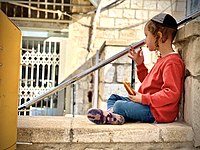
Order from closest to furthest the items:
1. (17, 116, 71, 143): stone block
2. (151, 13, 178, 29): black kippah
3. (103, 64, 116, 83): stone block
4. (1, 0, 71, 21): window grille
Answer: (17, 116, 71, 143): stone block < (151, 13, 178, 29): black kippah < (103, 64, 116, 83): stone block < (1, 0, 71, 21): window grille

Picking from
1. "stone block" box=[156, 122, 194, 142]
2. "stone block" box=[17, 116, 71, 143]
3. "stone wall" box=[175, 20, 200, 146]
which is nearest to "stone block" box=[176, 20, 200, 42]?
"stone wall" box=[175, 20, 200, 146]

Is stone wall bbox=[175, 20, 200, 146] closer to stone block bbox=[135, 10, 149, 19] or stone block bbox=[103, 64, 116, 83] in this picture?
stone block bbox=[103, 64, 116, 83]

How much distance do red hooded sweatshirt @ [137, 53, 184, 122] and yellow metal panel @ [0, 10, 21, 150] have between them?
74 cm

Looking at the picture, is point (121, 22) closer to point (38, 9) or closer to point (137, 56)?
point (38, 9)

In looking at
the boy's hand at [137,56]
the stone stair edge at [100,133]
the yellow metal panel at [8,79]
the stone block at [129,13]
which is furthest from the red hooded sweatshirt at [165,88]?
the stone block at [129,13]

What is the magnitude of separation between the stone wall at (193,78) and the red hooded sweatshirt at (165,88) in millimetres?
53

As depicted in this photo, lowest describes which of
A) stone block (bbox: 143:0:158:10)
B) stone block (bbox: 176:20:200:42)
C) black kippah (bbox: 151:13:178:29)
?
stone block (bbox: 176:20:200:42)

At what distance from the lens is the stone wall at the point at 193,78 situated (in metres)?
1.56

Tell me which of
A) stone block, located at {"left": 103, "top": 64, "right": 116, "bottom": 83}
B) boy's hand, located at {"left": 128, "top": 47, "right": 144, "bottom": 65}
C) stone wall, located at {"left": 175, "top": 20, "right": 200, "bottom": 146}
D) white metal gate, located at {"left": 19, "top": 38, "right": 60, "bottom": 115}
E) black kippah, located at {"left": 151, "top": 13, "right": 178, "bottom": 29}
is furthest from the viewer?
white metal gate, located at {"left": 19, "top": 38, "right": 60, "bottom": 115}

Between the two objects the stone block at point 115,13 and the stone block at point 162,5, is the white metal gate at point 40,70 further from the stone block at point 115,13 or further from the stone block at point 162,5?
the stone block at point 162,5

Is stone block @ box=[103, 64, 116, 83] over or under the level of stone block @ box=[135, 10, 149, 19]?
under

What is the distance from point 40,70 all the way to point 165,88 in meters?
3.83

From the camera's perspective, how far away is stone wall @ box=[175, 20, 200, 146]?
1563 mm

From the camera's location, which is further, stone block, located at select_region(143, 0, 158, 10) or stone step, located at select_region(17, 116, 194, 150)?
stone block, located at select_region(143, 0, 158, 10)
